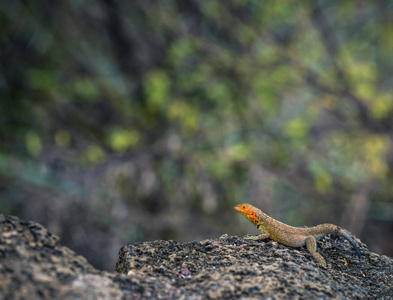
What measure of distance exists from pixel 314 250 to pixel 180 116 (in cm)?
492

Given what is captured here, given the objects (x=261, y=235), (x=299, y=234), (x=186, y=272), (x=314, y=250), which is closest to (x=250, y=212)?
(x=261, y=235)

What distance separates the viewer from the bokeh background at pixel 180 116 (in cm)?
638

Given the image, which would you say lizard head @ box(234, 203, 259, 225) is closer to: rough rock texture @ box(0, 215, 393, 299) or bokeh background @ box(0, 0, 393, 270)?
rough rock texture @ box(0, 215, 393, 299)

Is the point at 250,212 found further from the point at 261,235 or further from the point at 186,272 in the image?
Answer: the point at 186,272

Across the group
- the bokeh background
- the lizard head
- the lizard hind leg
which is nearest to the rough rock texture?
the lizard hind leg

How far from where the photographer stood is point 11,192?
6.11 meters

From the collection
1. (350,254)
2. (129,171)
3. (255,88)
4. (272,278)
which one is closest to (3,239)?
(272,278)

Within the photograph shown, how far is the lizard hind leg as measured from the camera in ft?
7.32

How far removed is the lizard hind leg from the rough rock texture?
3 centimetres

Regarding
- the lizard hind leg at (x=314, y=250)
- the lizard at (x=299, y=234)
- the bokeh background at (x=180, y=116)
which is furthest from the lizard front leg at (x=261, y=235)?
the bokeh background at (x=180, y=116)

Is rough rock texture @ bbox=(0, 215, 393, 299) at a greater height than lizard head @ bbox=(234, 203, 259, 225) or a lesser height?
lesser

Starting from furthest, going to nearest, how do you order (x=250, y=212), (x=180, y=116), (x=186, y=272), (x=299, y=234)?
1. (x=180, y=116)
2. (x=250, y=212)
3. (x=299, y=234)
4. (x=186, y=272)

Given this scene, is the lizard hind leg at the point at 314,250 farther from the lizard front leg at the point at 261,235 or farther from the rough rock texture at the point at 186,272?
the lizard front leg at the point at 261,235

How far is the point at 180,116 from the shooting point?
706cm
